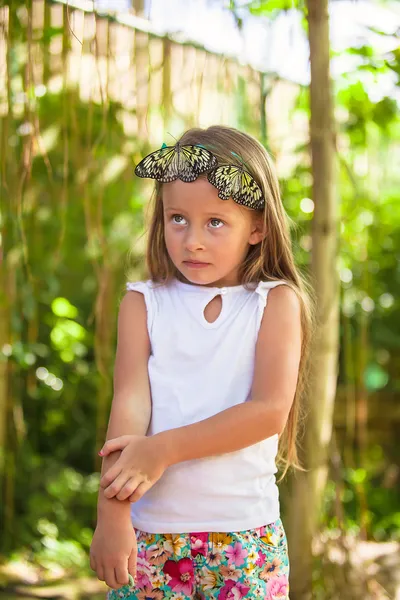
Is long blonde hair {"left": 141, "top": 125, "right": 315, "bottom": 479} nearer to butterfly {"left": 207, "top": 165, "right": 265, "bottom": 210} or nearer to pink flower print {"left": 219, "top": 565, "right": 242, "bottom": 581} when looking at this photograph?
butterfly {"left": 207, "top": 165, "right": 265, "bottom": 210}

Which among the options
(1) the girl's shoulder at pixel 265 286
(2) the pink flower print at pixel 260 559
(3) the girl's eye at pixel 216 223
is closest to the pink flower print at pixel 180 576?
(2) the pink flower print at pixel 260 559

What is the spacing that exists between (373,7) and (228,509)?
5.83 ft

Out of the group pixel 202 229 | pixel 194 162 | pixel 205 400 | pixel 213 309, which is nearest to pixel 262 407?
pixel 205 400

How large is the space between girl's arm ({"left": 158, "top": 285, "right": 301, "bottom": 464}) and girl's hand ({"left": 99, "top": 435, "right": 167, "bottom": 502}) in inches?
0.8

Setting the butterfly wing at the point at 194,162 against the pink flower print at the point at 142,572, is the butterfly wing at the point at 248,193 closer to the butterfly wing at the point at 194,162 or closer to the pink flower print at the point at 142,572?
the butterfly wing at the point at 194,162

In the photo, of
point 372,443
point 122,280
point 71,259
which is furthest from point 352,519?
point 71,259

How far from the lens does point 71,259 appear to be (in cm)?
412

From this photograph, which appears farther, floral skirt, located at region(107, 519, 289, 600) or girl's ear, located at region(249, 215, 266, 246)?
girl's ear, located at region(249, 215, 266, 246)

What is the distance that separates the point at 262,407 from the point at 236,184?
41 centimetres

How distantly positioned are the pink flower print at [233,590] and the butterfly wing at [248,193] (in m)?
0.69

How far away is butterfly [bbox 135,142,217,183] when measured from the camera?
1.40 m

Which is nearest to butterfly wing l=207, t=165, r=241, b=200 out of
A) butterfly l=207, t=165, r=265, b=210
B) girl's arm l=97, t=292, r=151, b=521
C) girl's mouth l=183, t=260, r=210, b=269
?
butterfly l=207, t=165, r=265, b=210

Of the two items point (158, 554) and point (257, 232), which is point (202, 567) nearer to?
point (158, 554)

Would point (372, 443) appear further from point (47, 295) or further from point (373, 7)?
point (373, 7)
